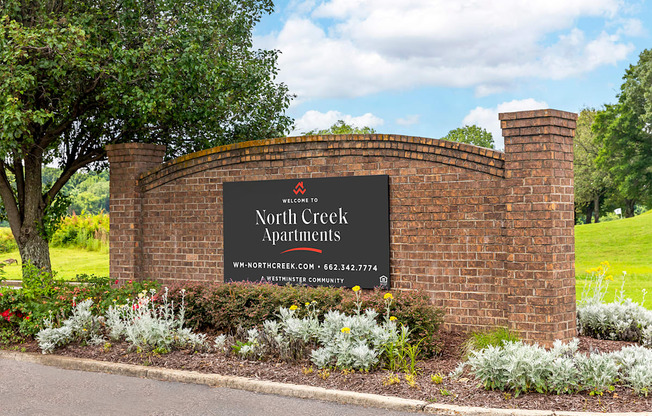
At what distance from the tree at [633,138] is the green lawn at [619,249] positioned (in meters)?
3.81

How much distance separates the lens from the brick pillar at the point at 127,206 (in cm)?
1204

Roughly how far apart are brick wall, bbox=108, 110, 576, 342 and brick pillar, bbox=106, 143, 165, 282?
2.25 feet

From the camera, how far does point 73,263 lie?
29703mm

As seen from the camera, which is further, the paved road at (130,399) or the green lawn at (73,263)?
the green lawn at (73,263)

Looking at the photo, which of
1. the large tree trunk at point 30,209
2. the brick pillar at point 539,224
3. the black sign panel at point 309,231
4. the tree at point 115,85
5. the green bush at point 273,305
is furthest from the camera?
the large tree trunk at point 30,209

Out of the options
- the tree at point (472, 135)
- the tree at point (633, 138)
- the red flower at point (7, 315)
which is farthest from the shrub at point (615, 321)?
the tree at point (472, 135)

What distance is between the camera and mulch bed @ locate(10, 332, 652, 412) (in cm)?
621

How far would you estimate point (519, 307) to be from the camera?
336 inches

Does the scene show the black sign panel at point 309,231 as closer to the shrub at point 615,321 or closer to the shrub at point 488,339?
the shrub at point 488,339

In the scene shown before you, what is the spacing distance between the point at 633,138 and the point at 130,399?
45.2 m

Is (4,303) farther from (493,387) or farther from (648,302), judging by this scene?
(648,302)

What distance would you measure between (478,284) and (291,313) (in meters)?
2.69

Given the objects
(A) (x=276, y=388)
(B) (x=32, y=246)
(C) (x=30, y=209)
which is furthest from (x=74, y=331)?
(C) (x=30, y=209)

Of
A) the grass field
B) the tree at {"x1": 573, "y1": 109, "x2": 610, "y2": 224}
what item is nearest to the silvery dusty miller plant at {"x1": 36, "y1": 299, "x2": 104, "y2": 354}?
the grass field
